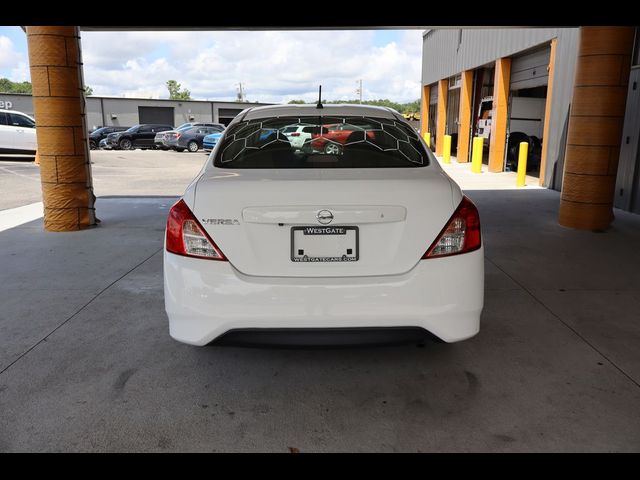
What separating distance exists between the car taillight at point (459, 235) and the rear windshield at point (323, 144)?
617 mm

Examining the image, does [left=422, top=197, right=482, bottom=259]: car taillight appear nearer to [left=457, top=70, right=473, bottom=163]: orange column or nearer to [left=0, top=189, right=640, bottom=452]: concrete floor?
[left=0, top=189, right=640, bottom=452]: concrete floor

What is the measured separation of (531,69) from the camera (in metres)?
14.9

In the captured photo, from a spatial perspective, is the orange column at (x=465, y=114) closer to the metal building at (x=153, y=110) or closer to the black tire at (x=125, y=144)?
the black tire at (x=125, y=144)

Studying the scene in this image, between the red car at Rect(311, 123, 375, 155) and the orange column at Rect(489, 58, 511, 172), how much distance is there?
13.9m

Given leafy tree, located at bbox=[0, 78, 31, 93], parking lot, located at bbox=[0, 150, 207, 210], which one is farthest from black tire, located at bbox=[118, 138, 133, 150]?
leafy tree, located at bbox=[0, 78, 31, 93]

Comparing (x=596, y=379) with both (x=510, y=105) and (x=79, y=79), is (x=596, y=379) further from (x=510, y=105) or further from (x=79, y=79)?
(x=510, y=105)

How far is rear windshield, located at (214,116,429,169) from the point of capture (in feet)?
11.4

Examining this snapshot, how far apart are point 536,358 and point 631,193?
6.95m

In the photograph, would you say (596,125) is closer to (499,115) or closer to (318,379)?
(318,379)

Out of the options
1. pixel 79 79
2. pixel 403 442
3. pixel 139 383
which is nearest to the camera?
pixel 403 442

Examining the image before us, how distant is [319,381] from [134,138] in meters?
29.2

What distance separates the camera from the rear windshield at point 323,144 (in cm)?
346
